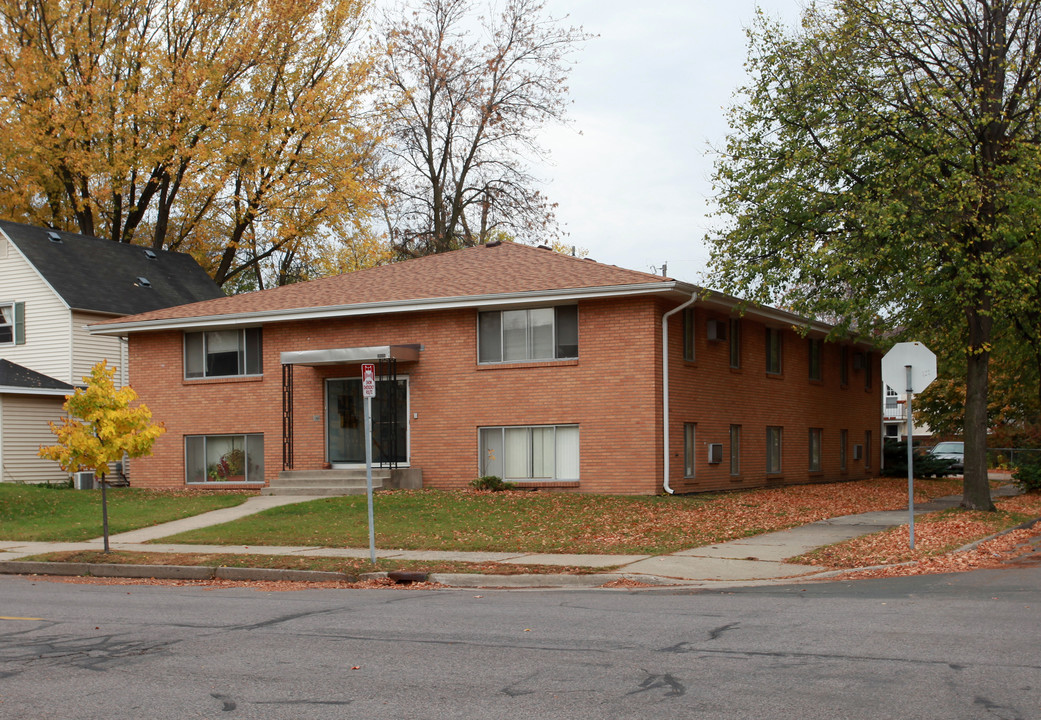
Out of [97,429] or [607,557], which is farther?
[97,429]

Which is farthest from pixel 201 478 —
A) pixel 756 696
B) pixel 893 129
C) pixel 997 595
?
pixel 756 696

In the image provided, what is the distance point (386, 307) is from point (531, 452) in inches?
186

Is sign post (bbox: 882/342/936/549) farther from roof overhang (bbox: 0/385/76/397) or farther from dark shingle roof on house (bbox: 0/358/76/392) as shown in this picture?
dark shingle roof on house (bbox: 0/358/76/392)

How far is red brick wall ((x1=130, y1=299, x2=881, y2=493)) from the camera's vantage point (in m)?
23.0

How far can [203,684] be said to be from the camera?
24.6 ft

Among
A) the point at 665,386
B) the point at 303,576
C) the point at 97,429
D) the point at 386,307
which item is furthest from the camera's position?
A: the point at 386,307

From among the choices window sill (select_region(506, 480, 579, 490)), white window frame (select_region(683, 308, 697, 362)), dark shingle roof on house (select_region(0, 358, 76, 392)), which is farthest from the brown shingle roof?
dark shingle roof on house (select_region(0, 358, 76, 392))

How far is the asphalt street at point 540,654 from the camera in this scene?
6.79m

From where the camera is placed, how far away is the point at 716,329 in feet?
83.1

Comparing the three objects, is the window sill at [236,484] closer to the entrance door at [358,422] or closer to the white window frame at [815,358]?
the entrance door at [358,422]

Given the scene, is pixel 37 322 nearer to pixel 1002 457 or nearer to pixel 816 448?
pixel 816 448

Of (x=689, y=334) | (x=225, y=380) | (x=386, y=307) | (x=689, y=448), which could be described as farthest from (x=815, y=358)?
(x=225, y=380)

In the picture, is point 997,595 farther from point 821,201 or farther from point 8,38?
point 8,38

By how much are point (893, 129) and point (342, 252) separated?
27154 millimetres
